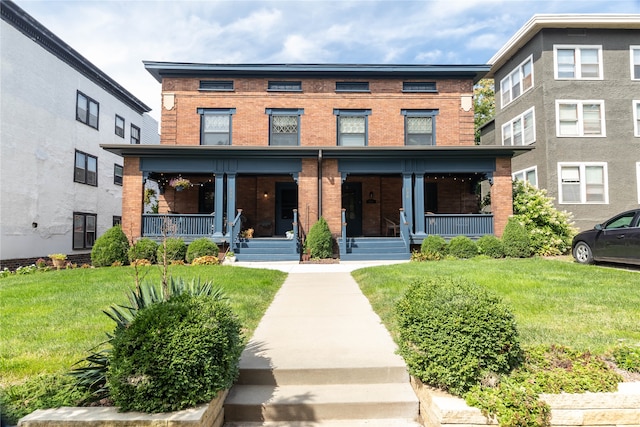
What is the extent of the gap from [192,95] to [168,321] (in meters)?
16.6

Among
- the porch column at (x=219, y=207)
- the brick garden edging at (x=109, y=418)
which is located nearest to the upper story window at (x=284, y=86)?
the porch column at (x=219, y=207)

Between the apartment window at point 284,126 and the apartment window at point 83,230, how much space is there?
39.8ft

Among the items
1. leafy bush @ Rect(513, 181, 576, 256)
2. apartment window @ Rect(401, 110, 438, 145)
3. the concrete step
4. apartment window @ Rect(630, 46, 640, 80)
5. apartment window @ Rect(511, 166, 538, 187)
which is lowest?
the concrete step

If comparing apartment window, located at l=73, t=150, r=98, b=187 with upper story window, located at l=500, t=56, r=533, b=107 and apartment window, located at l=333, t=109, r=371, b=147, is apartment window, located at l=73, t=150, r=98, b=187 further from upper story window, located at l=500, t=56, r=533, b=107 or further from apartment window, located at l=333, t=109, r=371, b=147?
upper story window, located at l=500, t=56, r=533, b=107

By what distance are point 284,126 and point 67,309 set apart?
43.0 feet

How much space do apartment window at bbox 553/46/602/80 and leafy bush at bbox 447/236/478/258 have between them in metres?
11.0

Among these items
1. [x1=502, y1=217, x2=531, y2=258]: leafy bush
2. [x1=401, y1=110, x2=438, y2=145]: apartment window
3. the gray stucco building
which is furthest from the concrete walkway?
the gray stucco building

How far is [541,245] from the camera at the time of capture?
14.1 metres

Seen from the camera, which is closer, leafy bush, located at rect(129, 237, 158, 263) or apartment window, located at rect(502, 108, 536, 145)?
leafy bush, located at rect(129, 237, 158, 263)

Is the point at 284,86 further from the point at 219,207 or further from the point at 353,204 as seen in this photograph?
the point at 219,207

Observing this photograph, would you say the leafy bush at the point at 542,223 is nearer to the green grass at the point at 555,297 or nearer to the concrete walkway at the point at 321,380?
the green grass at the point at 555,297

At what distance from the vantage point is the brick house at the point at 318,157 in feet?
48.0

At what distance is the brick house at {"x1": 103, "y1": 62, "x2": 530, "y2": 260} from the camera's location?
14.6m

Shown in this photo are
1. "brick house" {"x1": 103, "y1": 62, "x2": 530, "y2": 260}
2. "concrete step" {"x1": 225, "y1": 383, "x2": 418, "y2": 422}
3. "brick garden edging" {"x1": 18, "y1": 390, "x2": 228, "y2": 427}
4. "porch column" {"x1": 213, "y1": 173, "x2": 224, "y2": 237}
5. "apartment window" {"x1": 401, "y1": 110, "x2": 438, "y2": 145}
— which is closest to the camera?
"brick garden edging" {"x1": 18, "y1": 390, "x2": 228, "y2": 427}
